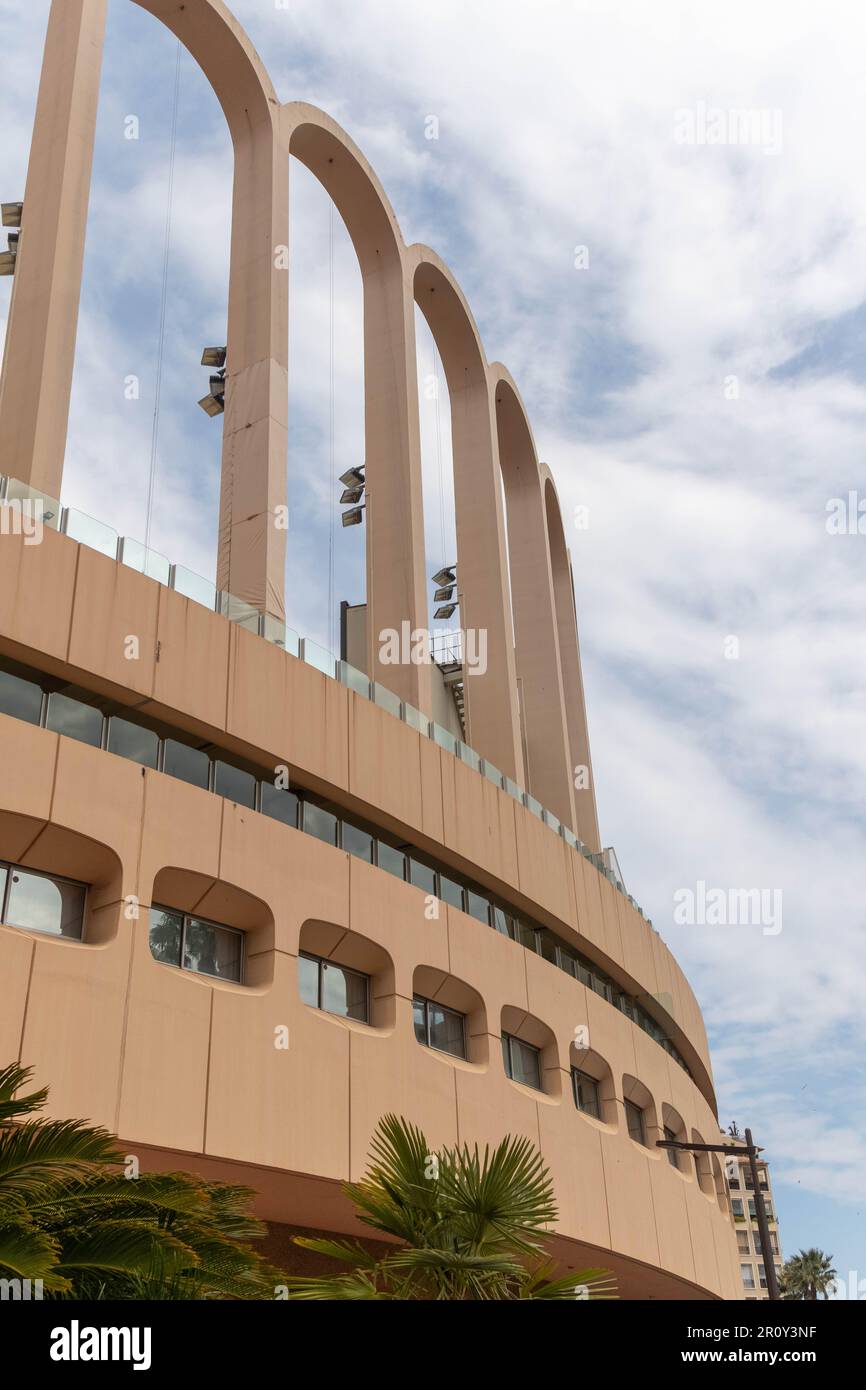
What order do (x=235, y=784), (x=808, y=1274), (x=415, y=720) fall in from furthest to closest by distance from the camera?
(x=808, y=1274) → (x=415, y=720) → (x=235, y=784)

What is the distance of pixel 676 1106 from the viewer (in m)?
28.4

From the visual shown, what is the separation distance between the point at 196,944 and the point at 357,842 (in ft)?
12.6

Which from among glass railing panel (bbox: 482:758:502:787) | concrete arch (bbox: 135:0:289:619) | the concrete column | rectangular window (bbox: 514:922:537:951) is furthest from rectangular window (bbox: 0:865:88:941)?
rectangular window (bbox: 514:922:537:951)

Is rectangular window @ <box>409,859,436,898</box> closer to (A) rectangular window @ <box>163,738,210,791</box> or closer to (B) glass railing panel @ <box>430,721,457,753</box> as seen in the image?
(B) glass railing panel @ <box>430,721,457,753</box>

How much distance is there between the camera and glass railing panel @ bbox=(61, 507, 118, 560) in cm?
1541

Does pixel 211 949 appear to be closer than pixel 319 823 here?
Yes

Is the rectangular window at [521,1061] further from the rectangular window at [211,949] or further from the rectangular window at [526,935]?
the rectangular window at [211,949]

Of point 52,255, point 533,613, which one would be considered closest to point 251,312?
point 52,255

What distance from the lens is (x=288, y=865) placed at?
16500mm

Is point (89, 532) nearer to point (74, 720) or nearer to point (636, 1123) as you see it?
point (74, 720)

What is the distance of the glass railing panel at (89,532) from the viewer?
15.4 metres

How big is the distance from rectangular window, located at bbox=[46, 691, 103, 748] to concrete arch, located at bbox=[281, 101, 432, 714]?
31.3 ft
